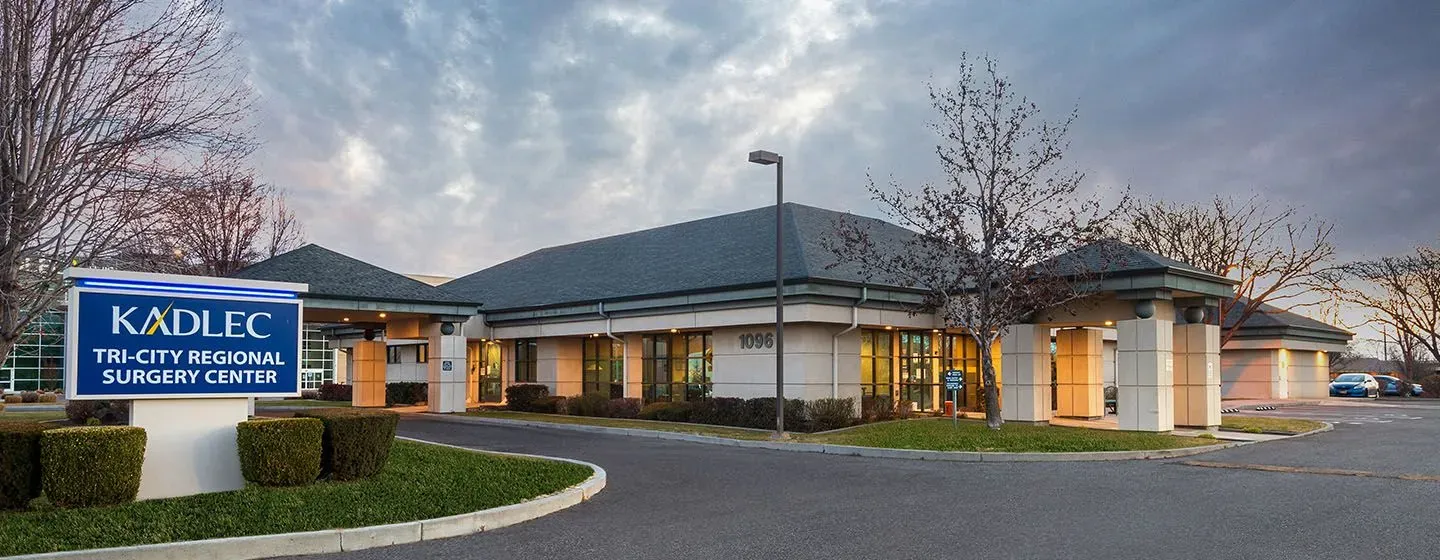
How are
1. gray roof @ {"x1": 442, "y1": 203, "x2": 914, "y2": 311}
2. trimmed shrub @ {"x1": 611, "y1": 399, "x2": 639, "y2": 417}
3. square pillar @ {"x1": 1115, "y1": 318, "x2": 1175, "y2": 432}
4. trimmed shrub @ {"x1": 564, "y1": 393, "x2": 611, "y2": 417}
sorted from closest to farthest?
square pillar @ {"x1": 1115, "y1": 318, "x2": 1175, "y2": 432}, gray roof @ {"x1": 442, "y1": 203, "x2": 914, "y2": 311}, trimmed shrub @ {"x1": 611, "y1": 399, "x2": 639, "y2": 417}, trimmed shrub @ {"x1": 564, "y1": 393, "x2": 611, "y2": 417}

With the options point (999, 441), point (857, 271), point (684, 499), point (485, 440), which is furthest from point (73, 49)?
point (857, 271)

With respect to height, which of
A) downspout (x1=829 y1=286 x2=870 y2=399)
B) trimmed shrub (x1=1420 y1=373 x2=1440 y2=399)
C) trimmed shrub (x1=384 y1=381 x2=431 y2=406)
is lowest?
trimmed shrub (x1=1420 y1=373 x2=1440 y2=399)

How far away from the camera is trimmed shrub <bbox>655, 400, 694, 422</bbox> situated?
1105 inches

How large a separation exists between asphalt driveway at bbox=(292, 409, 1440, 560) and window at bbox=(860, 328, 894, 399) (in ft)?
33.8

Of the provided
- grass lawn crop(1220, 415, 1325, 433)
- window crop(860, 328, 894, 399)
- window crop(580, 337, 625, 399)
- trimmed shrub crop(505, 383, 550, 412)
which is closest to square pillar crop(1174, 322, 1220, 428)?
grass lawn crop(1220, 415, 1325, 433)

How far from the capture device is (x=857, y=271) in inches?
1091

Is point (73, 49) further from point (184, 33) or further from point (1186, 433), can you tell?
point (1186, 433)

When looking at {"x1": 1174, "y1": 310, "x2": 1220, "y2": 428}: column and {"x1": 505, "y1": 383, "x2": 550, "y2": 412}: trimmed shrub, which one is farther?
{"x1": 505, "y1": 383, "x2": 550, "y2": 412}: trimmed shrub

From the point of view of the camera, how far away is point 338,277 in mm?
29891

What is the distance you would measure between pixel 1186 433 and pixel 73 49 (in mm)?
23041

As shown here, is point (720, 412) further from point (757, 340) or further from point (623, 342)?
point (623, 342)

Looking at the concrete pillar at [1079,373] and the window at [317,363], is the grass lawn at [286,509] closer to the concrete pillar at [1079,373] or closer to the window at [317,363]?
the concrete pillar at [1079,373]

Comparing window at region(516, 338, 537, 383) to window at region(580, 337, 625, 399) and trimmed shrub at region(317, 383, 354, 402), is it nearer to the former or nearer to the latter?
window at region(580, 337, 625, 399)

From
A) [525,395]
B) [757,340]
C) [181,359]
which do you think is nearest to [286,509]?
[181,359]
